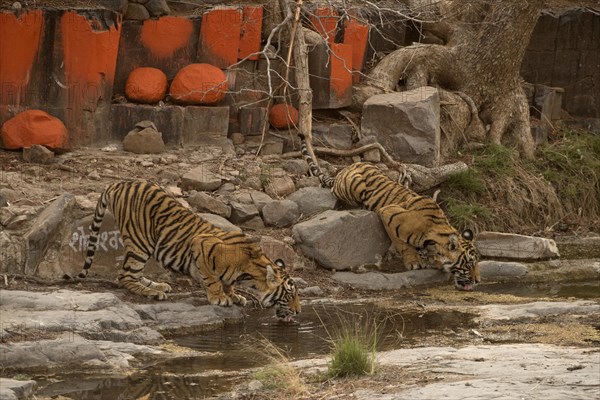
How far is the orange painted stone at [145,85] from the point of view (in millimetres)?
13641

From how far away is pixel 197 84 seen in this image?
541 inches

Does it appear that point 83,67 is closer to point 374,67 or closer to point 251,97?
point 251,97

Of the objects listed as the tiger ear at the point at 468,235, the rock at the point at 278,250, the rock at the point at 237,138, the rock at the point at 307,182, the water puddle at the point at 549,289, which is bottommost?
the water puddle at the point at 549,289

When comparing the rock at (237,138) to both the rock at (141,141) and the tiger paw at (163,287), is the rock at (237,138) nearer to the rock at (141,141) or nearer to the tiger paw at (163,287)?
the rock at (141,141)

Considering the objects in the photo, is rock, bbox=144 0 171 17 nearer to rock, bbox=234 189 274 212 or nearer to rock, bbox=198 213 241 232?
rock, bbox=234 189 274 212

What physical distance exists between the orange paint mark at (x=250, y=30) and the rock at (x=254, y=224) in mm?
2637

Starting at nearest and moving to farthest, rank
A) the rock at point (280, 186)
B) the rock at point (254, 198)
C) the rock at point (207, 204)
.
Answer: the rock at point (207, 204) → the rock at point (254, 198) → the rock at point (280, 186)

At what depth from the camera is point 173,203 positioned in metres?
11.2

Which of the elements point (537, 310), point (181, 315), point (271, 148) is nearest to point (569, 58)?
point (271, 148)

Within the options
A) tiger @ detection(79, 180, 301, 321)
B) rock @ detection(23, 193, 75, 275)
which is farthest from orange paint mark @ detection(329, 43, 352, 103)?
rock @ detection(23, 193, 75, 275)

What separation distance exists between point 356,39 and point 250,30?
5.32ft

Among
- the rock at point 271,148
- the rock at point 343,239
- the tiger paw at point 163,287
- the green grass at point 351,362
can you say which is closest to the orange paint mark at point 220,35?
the rock at point 271,148

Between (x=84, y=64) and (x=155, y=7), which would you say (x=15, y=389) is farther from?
(x=155, y=7)

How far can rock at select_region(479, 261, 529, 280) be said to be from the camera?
12664 millimetres
